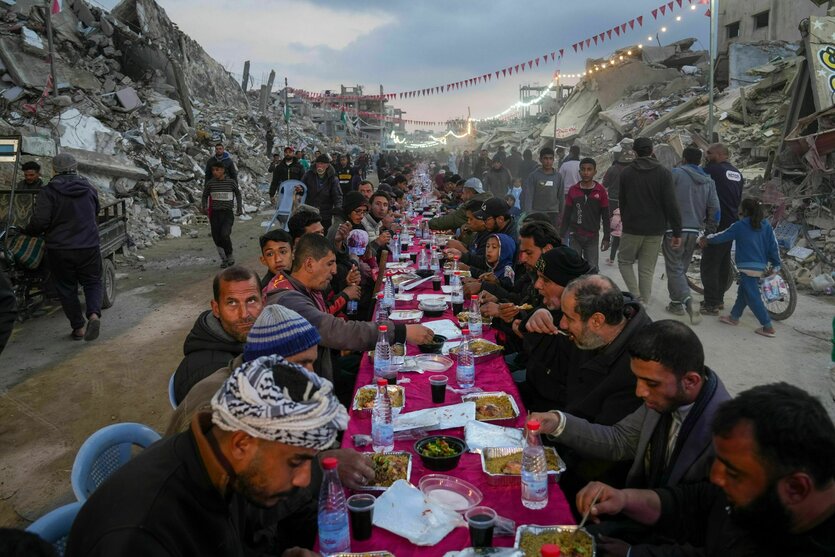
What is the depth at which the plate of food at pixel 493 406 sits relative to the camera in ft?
10.4

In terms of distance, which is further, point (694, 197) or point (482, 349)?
point (694, 197)

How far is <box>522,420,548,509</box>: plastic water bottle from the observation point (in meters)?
2.41

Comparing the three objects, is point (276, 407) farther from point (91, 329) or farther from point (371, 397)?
point (91, 329)

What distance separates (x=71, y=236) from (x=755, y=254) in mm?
8914

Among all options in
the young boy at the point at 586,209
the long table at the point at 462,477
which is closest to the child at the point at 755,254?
the young boy at the point at 586,209

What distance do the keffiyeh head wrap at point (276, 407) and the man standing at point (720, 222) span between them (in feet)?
25.9

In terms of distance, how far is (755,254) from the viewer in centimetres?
717

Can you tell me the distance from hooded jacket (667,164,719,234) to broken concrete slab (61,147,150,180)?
12.5 meters

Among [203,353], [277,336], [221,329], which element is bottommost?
[203,353]

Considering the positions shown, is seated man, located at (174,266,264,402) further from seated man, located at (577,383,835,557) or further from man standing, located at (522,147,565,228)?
man standing, located at (522,147,565,228)

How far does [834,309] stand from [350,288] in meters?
7.21

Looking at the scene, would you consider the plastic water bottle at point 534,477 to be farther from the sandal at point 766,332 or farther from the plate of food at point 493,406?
the sandal at point 766,332

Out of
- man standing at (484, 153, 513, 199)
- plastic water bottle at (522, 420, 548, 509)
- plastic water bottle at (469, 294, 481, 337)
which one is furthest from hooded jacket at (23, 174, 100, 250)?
man standing at (484, 153, 513, 199)

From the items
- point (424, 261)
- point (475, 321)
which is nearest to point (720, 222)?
point (424, 261)
